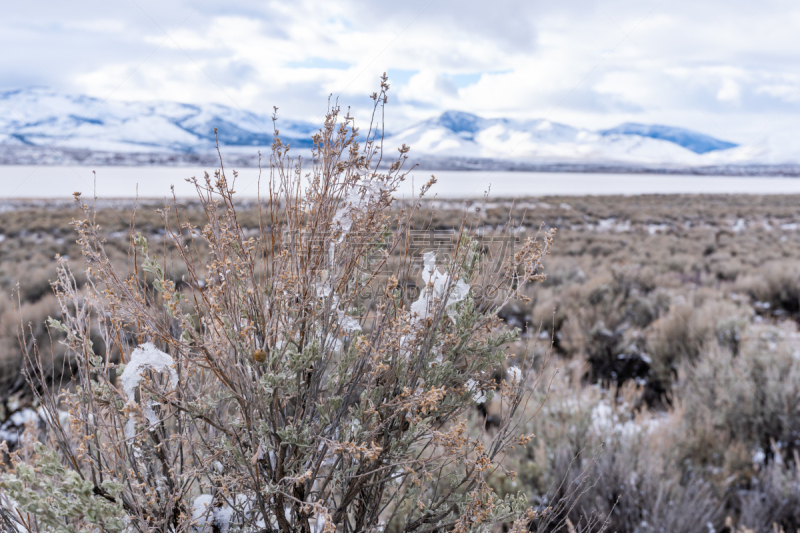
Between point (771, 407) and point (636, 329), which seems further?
point (636, 329)

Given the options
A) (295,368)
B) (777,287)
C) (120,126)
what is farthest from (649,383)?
(120,126)

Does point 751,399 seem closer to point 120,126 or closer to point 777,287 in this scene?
point 777,287

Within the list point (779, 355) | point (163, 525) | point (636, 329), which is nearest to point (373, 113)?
point (163, 525)

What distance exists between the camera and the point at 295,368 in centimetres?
126

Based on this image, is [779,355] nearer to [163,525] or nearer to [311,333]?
[311,333]

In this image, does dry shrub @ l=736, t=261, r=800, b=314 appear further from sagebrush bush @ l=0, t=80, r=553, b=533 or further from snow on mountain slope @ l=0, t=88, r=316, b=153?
snow on mountain slope @ l=0, t=88, r=316, b=153

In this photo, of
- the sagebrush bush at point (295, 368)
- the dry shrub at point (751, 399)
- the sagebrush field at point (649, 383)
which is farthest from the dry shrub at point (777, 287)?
the sagebrush bush at point (295, 368)

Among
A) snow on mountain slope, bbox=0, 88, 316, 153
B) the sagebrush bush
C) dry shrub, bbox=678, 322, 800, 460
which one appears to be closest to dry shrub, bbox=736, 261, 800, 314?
dry shrub, bbox=678, 322, 800, 460

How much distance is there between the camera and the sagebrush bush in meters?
1.33

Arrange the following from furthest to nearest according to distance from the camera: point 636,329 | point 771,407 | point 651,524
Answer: point 636,329 → point 771,407 → point 651,524

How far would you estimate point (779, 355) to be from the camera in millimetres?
4738

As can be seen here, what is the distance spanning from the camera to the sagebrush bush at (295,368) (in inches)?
52.3

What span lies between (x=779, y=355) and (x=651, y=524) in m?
2.78

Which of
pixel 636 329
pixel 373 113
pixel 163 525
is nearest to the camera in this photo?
pixel 163 525
